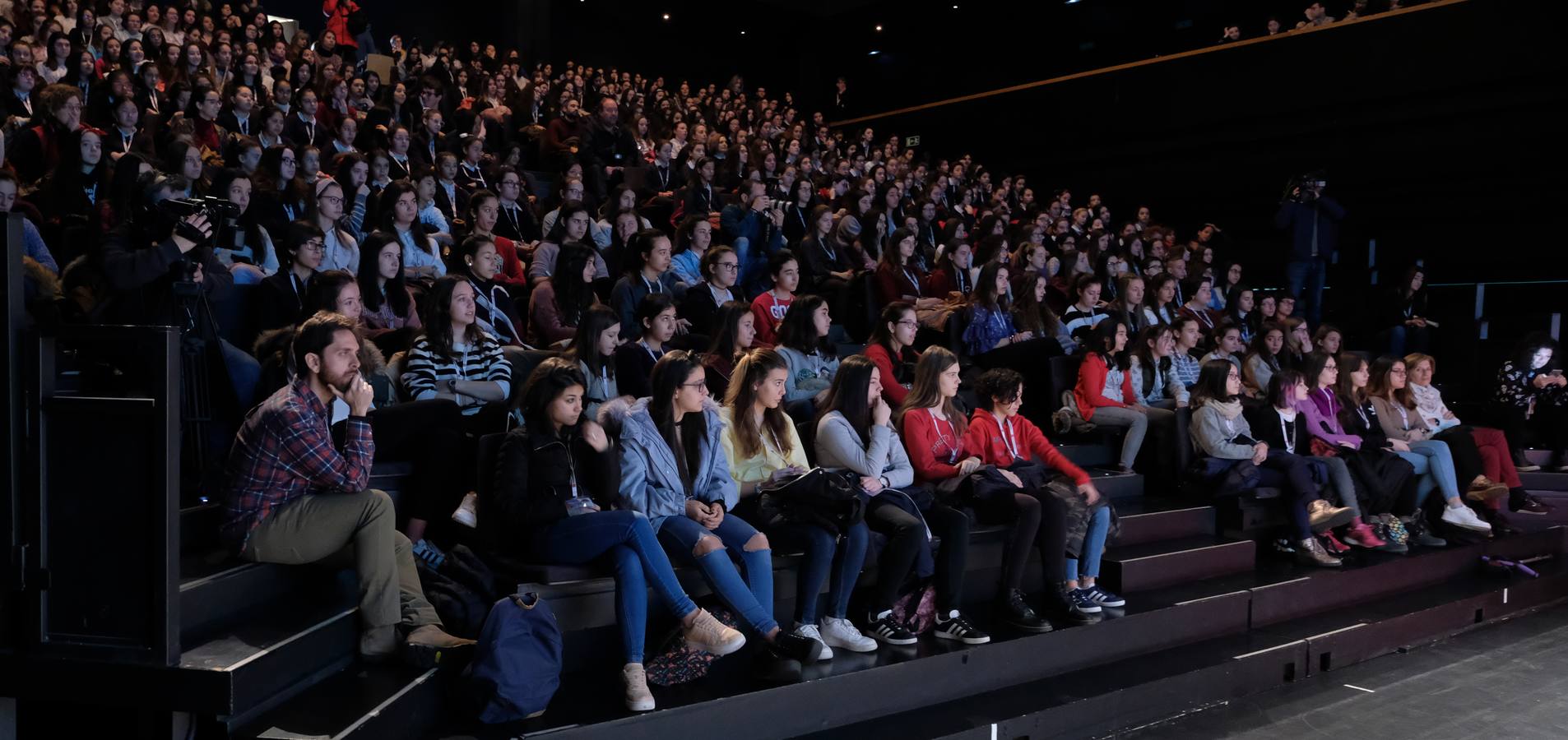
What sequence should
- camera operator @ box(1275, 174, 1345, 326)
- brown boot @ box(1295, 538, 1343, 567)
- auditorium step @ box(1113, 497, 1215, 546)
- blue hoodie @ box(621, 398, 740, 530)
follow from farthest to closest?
camera operator @ box(1275, 174, 1345, 326)
brown boot @ box(1295, 538, 1343, 567)
auditorium step @ box(1113, 497, 1215, 546)
blue hoodie @ box(621, 398, 740, 530)

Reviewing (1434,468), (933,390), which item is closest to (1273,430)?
(1434,468)

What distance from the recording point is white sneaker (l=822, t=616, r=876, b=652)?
3588 mm

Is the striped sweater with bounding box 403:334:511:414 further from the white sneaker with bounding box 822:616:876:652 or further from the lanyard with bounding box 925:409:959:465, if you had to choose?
the lanyard with bounding box 925:409:959:465

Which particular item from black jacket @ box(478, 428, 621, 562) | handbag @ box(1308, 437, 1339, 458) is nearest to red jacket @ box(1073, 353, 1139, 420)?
handbag @ box(1308, 437, 1339, 458)

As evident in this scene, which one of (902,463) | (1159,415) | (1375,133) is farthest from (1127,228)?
(902,463)

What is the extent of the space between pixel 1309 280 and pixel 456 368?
28.2 ft

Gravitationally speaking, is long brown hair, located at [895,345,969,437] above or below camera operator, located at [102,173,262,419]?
below

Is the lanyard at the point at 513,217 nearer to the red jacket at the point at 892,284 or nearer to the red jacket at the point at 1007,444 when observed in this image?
the red jacket at the point at 892,284

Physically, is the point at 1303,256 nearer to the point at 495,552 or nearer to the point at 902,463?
the point at 902,463

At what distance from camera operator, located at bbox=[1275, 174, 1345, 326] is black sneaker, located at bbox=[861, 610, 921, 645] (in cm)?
760

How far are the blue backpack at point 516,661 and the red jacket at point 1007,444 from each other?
2.18m

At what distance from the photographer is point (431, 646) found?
2.85 metres

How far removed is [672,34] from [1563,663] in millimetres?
16398

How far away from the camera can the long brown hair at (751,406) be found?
3.94 meters
